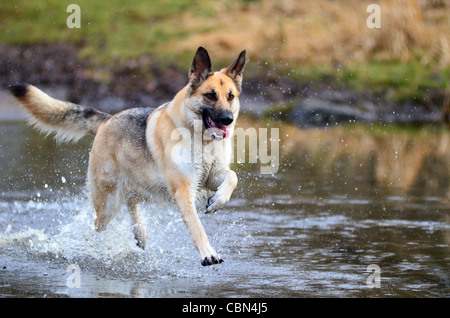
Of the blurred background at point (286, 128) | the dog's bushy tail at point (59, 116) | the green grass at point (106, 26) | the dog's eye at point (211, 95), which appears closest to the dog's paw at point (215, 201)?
the blurred background at point (286, 128)

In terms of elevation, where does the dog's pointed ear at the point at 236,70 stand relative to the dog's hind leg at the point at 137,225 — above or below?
above

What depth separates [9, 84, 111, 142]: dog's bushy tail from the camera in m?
7.52

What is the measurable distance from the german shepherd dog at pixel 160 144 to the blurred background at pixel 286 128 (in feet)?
1.51

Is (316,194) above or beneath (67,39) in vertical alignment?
beneath

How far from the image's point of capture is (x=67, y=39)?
21000 millimetres

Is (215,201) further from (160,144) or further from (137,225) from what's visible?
(137,225)

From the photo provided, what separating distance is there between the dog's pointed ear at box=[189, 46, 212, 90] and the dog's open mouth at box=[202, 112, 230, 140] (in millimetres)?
288

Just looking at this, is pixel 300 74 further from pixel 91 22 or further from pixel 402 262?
pixel 402 262

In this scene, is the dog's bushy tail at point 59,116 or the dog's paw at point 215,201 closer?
the dog's paw at point 215,201

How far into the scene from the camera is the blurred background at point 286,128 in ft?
22.6

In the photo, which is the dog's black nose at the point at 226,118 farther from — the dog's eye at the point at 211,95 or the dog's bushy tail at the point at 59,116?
the dog's bushy tail at the point at 59,116
